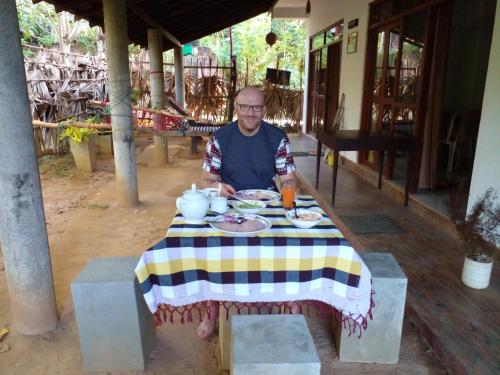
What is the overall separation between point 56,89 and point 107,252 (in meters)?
6.13

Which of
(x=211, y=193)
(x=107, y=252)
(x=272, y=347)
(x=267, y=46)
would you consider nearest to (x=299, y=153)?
(x=107, y=252)

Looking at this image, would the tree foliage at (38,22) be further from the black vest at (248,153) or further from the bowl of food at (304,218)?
the bowl of food at (304,218)

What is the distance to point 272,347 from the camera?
1602 millimetres

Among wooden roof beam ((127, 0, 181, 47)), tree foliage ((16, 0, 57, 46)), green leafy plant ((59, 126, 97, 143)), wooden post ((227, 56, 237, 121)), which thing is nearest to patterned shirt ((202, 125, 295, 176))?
wooden roof beam ((127, 0, 181, 47))

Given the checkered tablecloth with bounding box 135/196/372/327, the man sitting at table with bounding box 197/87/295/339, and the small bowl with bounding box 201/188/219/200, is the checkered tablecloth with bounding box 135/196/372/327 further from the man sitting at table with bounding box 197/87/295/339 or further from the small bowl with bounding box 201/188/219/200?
the man sitting at table with bounding box 197/87/295/339

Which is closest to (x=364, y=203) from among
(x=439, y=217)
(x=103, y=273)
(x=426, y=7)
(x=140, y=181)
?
(x=439, y=217)

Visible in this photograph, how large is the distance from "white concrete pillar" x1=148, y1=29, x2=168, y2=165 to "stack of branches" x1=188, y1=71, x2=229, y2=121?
4229 mm

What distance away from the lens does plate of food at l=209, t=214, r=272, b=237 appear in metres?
1.70

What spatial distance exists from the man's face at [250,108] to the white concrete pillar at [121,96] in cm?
302

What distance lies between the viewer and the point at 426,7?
407 cm

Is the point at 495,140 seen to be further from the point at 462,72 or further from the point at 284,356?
the point at 462,72

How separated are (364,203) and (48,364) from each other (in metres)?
3.43

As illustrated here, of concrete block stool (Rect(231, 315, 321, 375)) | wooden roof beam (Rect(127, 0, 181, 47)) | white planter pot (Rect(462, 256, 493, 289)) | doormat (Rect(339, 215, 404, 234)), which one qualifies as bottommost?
doormat (Rect(339, 215, 404, 234))

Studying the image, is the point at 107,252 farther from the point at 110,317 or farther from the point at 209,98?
the point at 209,98
